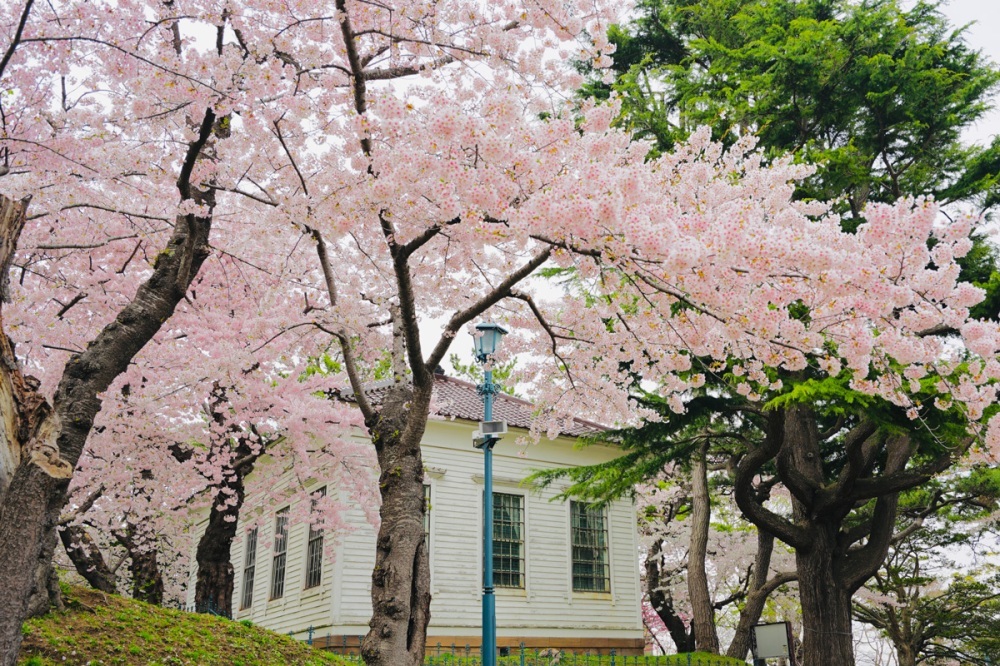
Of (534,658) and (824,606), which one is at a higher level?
(824,606)

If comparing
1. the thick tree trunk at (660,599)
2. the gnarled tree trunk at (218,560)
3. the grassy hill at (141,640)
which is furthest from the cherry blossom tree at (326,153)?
the thick tree trunk at (660,599)

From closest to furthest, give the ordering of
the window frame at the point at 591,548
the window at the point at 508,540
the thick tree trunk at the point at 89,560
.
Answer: the thick tree trunk at the point at 89,560
the window at the point at 508,540
the window frame at the point at 591,548

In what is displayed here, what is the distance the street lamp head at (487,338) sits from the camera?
30.7 ft

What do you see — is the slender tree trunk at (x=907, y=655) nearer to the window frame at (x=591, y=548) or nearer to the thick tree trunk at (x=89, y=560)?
the window frame at (x=591, y=548)

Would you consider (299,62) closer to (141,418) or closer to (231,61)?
(231,61)

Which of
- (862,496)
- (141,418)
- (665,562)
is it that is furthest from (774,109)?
(665,562)

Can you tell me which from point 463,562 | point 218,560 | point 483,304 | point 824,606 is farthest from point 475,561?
point 483,304

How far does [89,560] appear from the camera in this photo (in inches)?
571

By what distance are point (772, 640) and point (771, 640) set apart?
0.02m

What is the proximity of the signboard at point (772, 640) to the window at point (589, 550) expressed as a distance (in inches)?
194

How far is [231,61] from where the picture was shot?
7.00m

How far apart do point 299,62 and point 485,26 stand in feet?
6.57

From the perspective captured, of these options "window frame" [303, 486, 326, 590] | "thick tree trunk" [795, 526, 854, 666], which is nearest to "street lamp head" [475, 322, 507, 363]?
"thick tree trunk" [795, 526, 854, 666]

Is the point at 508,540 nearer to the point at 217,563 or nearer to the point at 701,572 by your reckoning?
the point at 701,572
